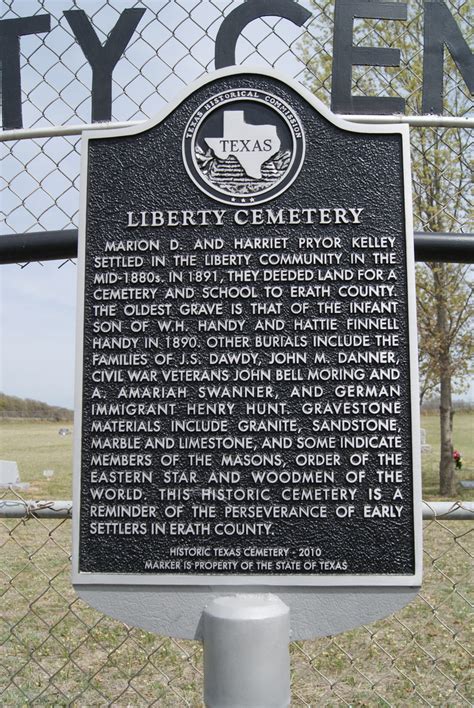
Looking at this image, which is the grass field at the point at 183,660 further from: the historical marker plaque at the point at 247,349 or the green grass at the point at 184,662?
the historical marker plaque at the point at 247,349

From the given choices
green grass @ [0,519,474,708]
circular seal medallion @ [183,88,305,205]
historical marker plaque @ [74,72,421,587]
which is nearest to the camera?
historical marker plaque @ [74,72,421,587]

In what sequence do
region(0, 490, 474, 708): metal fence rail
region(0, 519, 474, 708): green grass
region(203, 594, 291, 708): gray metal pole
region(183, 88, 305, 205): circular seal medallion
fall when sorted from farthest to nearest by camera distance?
region(0, 519, 474, 708): green grass < region(0, 490, 474, 708): metal fence rail < region(183, 88, 305, 205): circular seal medallion < region(203, 594, 291, 708): gray metal pole

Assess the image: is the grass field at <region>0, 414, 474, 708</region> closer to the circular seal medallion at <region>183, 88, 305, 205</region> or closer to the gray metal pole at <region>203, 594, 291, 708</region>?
the gray metal pole at <region>203, 594, 291, 708</region>

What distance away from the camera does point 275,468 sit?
2.07 metres

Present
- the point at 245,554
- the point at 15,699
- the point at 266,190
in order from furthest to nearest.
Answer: the point at 15,699 < the point at 266,190 < the point at 245,554

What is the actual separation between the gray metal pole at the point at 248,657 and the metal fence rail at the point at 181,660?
723 mm

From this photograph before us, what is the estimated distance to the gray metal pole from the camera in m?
1.89

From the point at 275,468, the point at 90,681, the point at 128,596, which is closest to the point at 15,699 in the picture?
the point at 90,681

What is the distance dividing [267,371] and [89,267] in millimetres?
744

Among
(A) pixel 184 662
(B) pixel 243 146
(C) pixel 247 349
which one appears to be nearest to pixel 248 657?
(C) pixel 247 349

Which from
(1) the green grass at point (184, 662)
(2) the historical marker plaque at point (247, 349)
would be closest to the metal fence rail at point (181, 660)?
(1) the green grass at point (184, 662)

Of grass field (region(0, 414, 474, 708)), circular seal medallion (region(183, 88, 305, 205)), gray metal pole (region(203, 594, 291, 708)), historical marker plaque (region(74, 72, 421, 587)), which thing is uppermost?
circular seal medallion (region(183, 88, 305, 205))

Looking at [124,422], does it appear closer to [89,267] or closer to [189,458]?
[189,458]

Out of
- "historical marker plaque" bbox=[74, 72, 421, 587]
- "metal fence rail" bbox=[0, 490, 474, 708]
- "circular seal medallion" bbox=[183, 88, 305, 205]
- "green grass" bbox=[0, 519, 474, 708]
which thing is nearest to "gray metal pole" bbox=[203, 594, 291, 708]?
"historical marker plaque" bbox=[74, 72, 421, 587]
